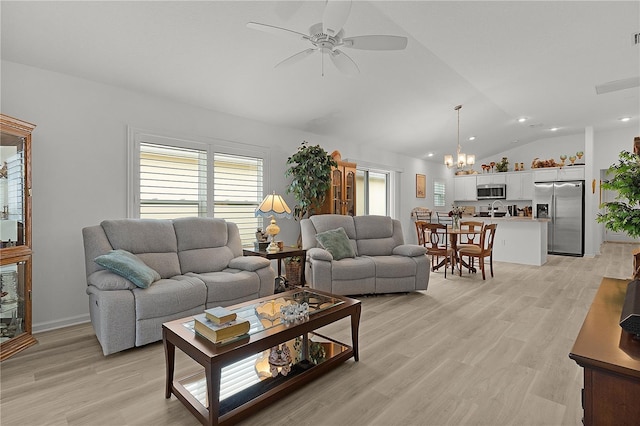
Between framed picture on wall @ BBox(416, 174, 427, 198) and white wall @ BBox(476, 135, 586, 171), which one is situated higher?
white wall @ BBox(476, 135, 586, 171)

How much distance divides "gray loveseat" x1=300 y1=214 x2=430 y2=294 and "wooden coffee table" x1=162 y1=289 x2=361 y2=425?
1359mm

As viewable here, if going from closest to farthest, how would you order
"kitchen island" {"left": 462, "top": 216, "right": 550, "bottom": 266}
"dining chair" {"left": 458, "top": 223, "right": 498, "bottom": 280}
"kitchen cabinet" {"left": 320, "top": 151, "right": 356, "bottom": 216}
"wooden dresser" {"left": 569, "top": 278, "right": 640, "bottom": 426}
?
"wooden dresser" {"left": 569, "top": 278, "right": 640, "bottom": 426} < "dining chair" {"left": 458, "top": 223, "right": 498, "bottom": 280} < "kitchen cabinet" {"left": 320, "top": 151, "right": 356, "bottom": 216} < "kitchen island" {"left": 462, "top": 216, "right": 550, "bottom": 266}

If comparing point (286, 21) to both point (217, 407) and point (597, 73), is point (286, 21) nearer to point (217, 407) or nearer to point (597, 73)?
point (217, 407)

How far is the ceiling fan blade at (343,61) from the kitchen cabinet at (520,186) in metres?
7.34

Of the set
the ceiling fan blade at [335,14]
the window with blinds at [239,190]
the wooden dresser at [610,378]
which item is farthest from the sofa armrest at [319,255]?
the wooden dresser at [610,378]

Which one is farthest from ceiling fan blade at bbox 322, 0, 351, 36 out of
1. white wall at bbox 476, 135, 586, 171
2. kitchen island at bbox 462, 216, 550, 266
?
white wall at bbox 476, 135, 586, 171

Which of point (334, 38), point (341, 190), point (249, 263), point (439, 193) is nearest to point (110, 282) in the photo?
point (249, 263)

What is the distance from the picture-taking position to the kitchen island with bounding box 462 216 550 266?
6.26m

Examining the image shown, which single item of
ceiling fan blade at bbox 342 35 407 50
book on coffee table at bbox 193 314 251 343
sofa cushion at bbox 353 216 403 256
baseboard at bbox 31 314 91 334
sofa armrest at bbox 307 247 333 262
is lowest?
baseboard at bbox 31 314 91 334

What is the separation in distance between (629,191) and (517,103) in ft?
17.0

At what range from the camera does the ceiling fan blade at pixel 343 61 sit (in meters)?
2.70

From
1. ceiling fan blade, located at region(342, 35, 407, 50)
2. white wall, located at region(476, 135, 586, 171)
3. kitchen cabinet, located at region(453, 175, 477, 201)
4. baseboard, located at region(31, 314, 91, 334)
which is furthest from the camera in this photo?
kitchen cabinet, located at region(453, 175, 477, 201)

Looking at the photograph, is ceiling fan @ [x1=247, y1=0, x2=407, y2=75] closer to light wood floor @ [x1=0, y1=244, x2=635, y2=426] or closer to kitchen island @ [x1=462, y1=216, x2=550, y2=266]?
light wood floor @ [x1=0, y1=244, x2=635, y2=426]

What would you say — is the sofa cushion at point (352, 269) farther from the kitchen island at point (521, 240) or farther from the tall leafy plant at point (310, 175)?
the kitchen island at point (521, 240)
